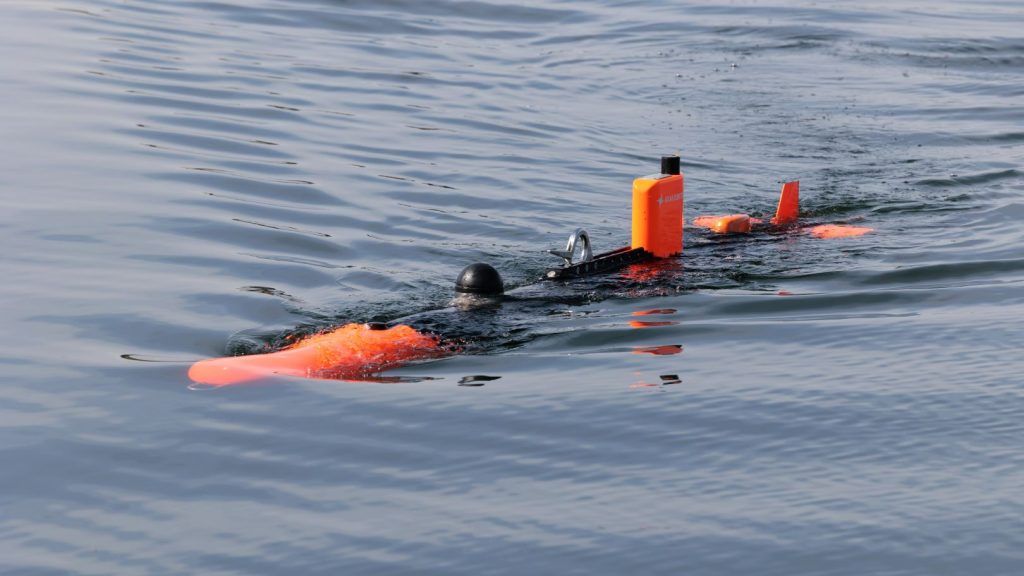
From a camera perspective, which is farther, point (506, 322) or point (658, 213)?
point (658, 213)

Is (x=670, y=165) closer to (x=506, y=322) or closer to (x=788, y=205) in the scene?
(x=788, y=205)

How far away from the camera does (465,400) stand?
22.7 feet

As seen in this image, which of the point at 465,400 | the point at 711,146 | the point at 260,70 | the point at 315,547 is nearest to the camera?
the point at 315,547

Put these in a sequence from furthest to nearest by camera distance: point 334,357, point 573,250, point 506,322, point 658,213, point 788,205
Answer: point 788,205, point 658,213, point 573,250, point 506,322, point 334,357

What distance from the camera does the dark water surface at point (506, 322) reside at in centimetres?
551

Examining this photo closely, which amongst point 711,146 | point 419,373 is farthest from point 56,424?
point 711,146

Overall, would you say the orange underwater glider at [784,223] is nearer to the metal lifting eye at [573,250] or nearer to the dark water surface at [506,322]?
the dark water surface at [506,322]

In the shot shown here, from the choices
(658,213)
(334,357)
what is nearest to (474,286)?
(334,357)

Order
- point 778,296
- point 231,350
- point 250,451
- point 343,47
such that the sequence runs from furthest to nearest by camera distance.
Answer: point 343,47
point 778,296
point 231,350
point 250,451

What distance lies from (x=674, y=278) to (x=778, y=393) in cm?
226

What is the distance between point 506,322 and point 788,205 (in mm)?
3636

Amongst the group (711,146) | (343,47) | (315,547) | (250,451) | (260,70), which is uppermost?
(343,47)

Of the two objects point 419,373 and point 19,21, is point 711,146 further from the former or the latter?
point 19,21

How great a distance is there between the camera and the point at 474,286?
817 centimetres
